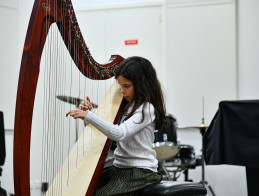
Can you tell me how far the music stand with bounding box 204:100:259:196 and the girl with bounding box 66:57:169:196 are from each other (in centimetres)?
70

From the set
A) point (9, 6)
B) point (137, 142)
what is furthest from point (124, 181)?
point (9, 6)

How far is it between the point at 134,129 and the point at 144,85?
0.82ft

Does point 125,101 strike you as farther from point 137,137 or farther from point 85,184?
point 85,184

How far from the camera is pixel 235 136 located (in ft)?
7.88

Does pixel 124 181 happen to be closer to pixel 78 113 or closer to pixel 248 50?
pixel 78 113

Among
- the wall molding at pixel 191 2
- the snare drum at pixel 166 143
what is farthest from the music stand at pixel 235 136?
the wall molding at pixel 191 2

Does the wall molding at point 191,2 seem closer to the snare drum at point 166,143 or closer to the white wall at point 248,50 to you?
the white wall at point 248,50

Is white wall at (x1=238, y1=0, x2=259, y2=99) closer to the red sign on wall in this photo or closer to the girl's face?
the red sign on wall

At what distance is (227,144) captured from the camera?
2412mm

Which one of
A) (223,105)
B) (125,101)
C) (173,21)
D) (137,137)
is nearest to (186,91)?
(173,21)

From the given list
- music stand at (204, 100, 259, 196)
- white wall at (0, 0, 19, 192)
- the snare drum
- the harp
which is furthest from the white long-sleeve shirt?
white wall at (0, 0, 19, 192)

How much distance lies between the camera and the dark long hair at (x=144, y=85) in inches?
72.1

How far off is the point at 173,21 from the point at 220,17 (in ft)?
1.93

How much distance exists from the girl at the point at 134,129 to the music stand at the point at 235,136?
2.29 ft
